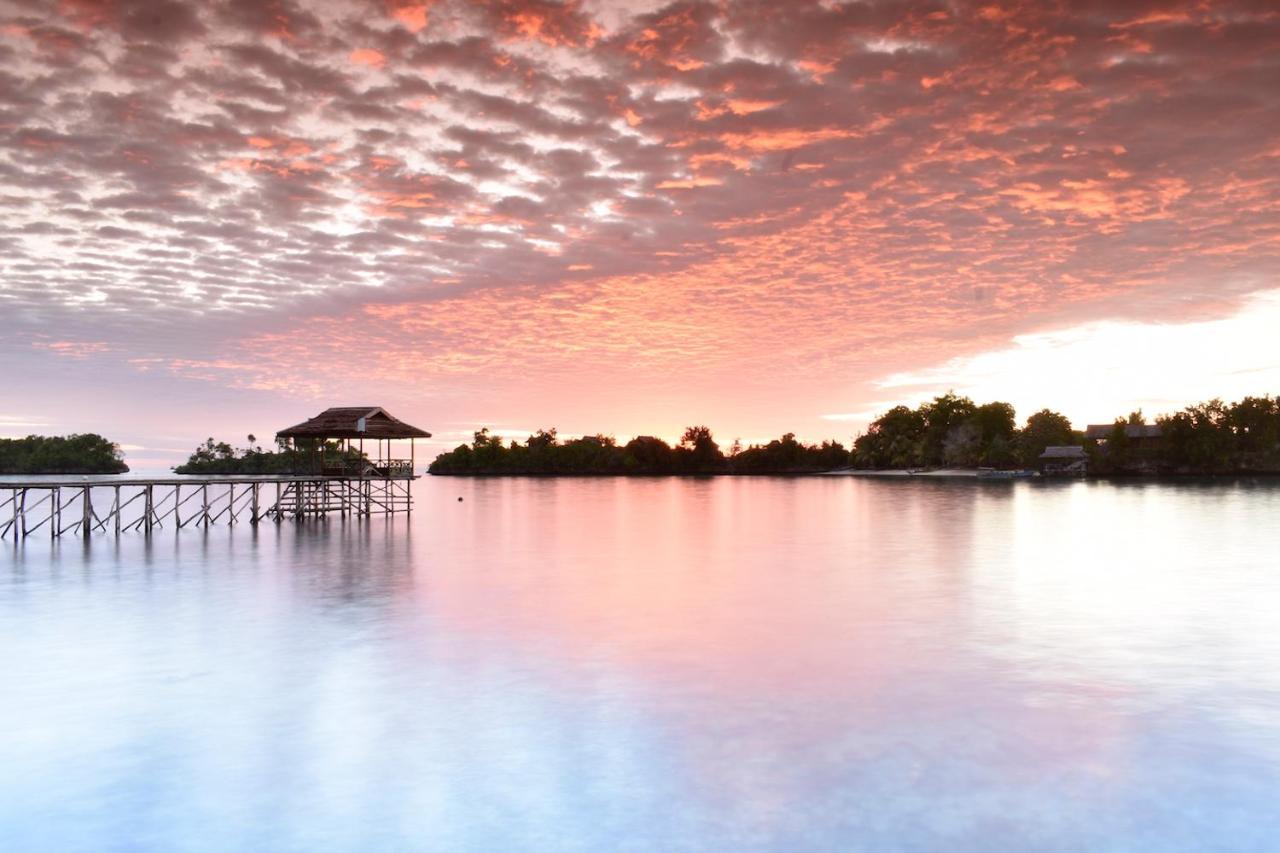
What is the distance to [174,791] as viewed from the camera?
6.84 metres

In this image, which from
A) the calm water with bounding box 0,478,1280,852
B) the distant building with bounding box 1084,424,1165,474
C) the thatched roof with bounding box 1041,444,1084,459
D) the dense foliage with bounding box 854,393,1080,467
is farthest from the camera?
the dense foliage with bounding box 854,393,1080,467

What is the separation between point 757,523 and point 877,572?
54.6ft

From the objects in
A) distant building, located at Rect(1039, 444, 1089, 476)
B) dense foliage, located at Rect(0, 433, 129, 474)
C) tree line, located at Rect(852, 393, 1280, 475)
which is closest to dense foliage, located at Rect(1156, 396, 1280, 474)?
tree line, located at Rect(852, 393, 1280, 475)

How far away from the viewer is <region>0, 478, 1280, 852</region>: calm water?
20.4 feet

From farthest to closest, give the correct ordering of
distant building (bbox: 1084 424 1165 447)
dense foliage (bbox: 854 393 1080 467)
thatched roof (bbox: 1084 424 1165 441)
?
dense foliage (bbox: 854 393 1080 467)
thatched roof (bbox: 1084 424 1165 441)
distant building (bbox: 1084 424 1165 447)

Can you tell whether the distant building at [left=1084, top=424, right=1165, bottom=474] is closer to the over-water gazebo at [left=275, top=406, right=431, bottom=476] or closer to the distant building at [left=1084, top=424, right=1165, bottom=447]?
the distant building at [left=1084, top=424, right=1165, bottom=447]

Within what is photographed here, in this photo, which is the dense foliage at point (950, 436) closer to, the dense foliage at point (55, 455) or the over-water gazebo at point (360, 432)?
the over-water gazebo at point (360, 432)

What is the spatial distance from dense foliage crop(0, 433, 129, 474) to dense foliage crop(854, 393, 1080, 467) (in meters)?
116

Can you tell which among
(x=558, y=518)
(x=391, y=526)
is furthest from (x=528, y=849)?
(x=558, y=518)

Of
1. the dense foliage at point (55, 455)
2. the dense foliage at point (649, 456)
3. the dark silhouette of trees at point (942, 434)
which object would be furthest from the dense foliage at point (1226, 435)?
the dense foliage at point (55, 455)

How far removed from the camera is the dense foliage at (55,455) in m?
131

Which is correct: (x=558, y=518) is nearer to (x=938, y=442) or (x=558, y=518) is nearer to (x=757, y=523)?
(x=757, y=523)

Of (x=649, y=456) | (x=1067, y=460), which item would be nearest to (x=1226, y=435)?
(x=1067, y=460)

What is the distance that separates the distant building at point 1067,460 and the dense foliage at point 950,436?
6.59 meters
